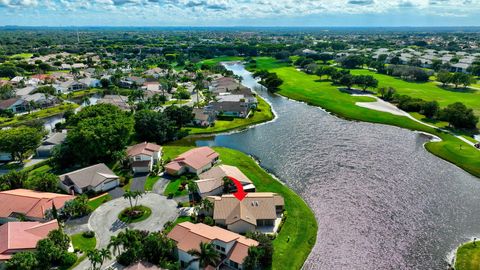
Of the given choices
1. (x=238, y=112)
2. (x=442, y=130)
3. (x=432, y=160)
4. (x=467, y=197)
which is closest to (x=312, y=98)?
(x=238, y=112)

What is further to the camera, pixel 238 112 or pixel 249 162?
pixel 238 112

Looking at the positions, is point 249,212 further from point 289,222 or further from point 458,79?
point 458,79

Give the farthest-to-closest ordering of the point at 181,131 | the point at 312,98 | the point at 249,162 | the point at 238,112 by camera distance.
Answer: the point at 312,98 < the point at 238,112 < the point at 181,131 < the point at 249,162

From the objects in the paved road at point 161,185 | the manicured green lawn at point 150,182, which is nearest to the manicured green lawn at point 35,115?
the manicured green lawn at point 150,182

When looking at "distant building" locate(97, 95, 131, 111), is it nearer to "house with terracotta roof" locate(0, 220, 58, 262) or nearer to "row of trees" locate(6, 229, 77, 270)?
"house with terracotta roof" locate(0, 220, 58, 262)

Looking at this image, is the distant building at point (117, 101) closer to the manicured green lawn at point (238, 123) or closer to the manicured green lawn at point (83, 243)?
the manicured green lawn at point (238, 123)

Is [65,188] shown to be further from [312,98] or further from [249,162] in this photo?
[312,98]

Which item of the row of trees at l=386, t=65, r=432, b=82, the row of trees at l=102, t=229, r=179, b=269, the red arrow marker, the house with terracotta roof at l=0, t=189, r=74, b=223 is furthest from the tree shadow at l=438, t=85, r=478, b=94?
the house with terracotta roof at l=0, t=189, r=74, b=223
